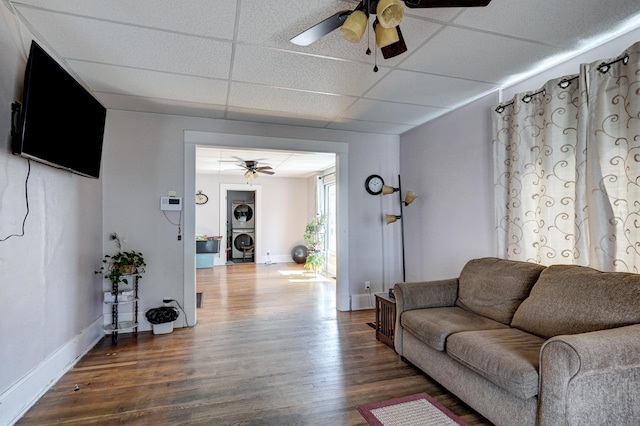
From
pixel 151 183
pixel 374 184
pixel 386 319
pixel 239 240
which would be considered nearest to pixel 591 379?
pixel 386 319

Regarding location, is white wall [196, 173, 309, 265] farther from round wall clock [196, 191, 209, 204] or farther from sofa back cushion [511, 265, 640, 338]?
sofa back cushion [511, 265, 640, 338]

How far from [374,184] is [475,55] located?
223 centimetres

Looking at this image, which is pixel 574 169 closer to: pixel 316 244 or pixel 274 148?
pixel 274 148

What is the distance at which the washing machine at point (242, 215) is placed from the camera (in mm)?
10188

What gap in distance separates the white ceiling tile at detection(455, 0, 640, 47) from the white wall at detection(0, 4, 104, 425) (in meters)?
2.73

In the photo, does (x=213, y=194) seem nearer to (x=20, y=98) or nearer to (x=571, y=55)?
(x=20, y=98)

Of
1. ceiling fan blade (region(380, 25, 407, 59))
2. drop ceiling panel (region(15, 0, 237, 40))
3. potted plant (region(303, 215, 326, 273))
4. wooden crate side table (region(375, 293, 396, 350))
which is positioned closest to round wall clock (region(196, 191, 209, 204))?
potted plant (region(303, 215, 326, 273))

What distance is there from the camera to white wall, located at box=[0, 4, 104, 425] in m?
1.85

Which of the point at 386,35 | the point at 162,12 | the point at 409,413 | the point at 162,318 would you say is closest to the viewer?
the point at 386,35

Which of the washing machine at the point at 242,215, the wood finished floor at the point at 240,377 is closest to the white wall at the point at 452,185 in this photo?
the wood finished floor at the point at 240,377

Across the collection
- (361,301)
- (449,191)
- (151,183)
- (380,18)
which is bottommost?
(361,301)

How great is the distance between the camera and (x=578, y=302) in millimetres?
1890

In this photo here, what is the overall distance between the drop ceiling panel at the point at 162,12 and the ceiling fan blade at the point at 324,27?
44 centimetres

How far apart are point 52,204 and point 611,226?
3919 millimetres
